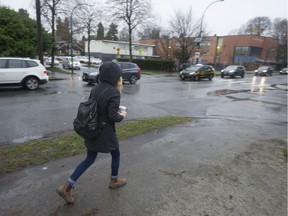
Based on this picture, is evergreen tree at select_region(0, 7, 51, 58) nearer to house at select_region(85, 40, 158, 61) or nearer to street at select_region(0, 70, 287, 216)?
street at select_region(0, 70, 287, 216)

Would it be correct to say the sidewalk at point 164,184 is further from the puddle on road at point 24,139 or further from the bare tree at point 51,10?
the bare tree at point 51,10

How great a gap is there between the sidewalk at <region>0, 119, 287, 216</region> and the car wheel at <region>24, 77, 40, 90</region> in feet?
30.5

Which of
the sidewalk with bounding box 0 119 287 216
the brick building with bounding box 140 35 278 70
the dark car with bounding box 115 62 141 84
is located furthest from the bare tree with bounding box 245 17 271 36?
the sidewalk with bounding box 0 119 287 216

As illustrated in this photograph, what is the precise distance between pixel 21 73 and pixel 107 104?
36.4 feet

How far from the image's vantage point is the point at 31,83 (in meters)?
12.7

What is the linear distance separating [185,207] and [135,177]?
975 millimetres

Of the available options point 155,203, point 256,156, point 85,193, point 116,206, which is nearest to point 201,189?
point 155,203

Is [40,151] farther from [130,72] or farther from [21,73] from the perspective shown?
[130,72]

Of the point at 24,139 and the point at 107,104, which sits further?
the point at 24,139

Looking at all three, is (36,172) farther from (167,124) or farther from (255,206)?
(167,124)

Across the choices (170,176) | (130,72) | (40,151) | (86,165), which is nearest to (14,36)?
(130,72)

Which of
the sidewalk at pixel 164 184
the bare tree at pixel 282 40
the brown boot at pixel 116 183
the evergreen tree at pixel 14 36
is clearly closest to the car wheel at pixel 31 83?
the evergreen tree at pixel 14 36

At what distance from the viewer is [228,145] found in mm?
5539

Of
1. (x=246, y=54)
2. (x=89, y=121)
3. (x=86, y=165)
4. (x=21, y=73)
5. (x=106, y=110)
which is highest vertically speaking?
(x=246, y=54)
